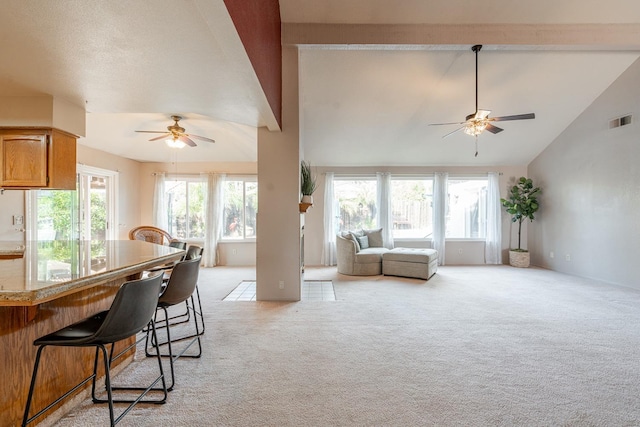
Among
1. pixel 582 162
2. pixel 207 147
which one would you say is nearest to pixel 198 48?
pixel 207 147

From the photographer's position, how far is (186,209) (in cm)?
684

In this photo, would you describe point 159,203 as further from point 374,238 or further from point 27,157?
point 374,238

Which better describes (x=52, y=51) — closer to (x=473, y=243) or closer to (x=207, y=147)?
(x=207, y=147)

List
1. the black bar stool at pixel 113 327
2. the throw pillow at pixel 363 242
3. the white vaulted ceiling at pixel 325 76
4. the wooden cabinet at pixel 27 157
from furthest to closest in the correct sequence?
the throw pillow at pixel 363 242 → the wooden cabinet at pixel 27 157 → the white vaulted ceiling at pixel 325 76 → the black bar stool at pixel 113 327

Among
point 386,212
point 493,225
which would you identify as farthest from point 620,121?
point 386,212

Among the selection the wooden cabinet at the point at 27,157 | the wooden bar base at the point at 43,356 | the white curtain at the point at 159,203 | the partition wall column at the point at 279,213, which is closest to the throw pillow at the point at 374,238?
the partition wall column at the point at 279,213

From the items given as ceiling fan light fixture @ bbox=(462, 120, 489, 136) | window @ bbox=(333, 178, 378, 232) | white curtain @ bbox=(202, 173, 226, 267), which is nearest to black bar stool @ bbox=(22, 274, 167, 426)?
ceiling fan light fixture @ bbox=(462, 120, 489, 136)

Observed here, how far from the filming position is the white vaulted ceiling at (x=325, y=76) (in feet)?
5.86

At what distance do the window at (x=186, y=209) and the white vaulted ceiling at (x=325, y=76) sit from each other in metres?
0.70

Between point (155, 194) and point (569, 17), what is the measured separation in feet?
25.2

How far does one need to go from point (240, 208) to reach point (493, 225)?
19.4 feet

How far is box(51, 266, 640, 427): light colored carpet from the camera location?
1.80 m

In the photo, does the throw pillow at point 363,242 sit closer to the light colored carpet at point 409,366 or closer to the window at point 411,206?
the window at point 411,206

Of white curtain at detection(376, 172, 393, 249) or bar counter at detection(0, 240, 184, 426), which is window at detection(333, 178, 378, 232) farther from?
bar counter at detection(0, 240, 184, 426)
